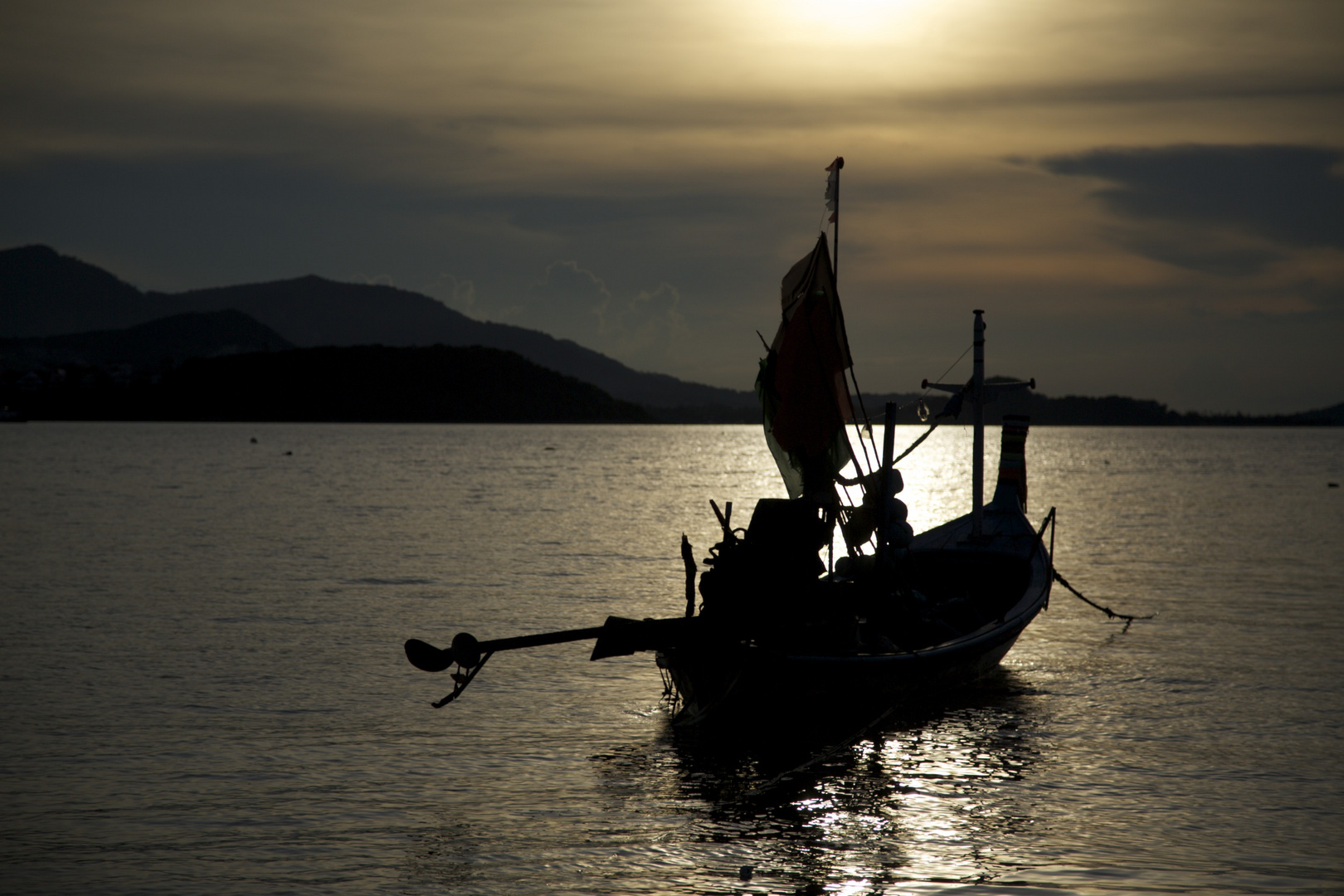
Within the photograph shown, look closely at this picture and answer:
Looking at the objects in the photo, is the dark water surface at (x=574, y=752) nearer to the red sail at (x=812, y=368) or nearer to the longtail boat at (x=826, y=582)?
the longtail boat at (x=826, y=582)

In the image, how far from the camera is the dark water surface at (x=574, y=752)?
13.0m

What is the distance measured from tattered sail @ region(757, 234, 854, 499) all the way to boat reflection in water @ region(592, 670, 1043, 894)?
470cm

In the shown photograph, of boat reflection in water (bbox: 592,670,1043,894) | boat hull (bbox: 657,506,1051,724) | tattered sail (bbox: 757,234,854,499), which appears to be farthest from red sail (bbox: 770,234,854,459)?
boat reflection in water (bbox: 592,670,1043,894)

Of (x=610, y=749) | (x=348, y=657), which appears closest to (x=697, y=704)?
(x=610, y=749)

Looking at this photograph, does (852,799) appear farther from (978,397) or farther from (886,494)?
(978,397)

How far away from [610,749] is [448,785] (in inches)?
110

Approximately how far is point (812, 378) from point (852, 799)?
7.72 metres

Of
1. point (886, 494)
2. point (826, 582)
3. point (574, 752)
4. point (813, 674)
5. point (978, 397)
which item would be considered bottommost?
point (574, 752)

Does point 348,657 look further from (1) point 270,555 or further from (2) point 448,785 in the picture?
(1) point 270,555

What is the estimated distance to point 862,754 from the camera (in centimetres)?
1747

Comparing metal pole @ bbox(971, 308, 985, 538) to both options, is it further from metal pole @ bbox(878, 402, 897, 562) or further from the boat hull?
the boat hull

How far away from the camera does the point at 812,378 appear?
20375 millimetres

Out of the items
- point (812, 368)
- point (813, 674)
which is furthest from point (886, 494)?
point (813, 674)

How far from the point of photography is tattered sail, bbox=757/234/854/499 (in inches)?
802
